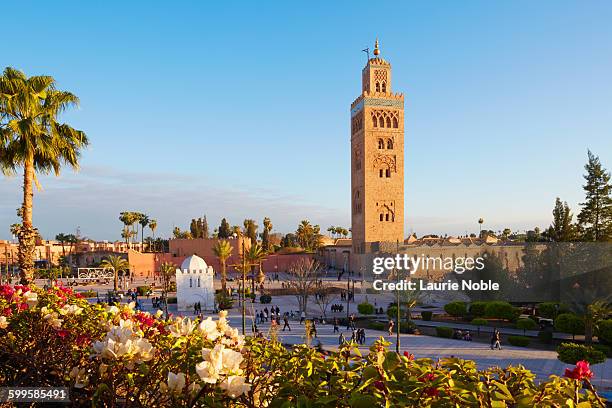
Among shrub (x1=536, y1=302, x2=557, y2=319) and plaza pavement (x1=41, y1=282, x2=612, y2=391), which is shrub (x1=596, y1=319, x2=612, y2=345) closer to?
plaza pavement (x1=41, y1=282, x2=612, y2=391)

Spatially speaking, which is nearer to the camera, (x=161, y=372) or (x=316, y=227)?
(x=161, y=372)

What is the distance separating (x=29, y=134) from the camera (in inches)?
411

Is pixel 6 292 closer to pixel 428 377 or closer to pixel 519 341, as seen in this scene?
pixel 428 377

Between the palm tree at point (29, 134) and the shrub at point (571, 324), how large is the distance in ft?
73.5

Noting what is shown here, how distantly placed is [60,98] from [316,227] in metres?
73.7

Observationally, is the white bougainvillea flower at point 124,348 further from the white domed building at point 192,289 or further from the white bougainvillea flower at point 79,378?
the white domed building at point 192,289

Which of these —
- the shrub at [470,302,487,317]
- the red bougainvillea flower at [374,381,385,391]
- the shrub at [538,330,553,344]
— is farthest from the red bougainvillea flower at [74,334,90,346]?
the shrub at [470,302,487,317]

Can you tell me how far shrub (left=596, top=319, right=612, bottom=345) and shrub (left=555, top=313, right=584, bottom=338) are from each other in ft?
2.63

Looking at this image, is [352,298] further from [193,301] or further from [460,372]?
[460,372]

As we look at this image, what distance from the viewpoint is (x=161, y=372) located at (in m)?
3.08

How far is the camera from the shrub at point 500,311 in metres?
25.8

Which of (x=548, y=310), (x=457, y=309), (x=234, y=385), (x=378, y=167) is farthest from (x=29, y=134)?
(x=378, y=167)

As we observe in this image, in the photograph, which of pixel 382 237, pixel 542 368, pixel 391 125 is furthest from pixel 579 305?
pixel 391 125

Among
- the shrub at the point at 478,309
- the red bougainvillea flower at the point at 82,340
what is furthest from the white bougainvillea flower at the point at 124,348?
the shrub at the point at 478,309
